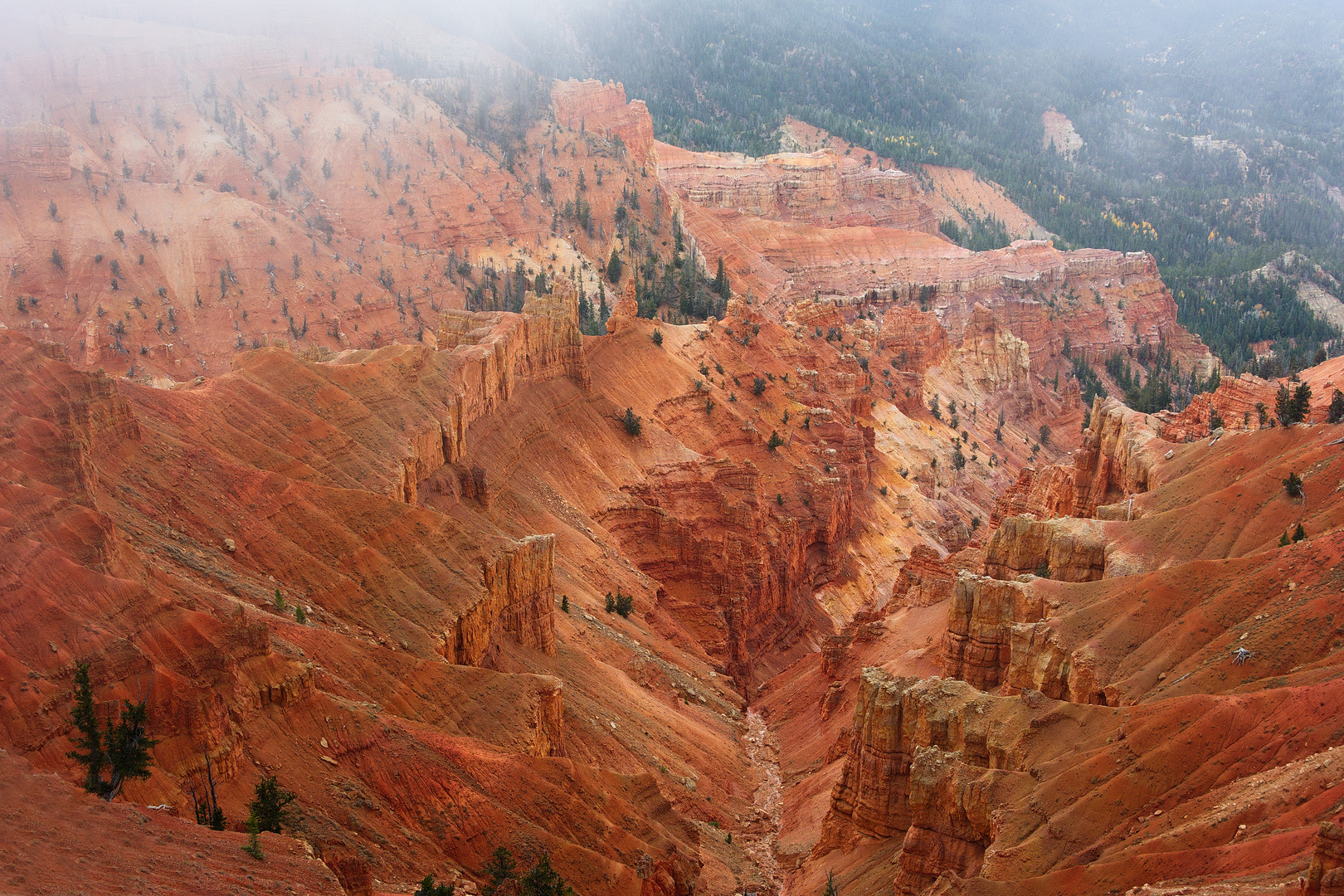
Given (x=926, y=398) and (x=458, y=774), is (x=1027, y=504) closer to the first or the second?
(x=458, y=774)

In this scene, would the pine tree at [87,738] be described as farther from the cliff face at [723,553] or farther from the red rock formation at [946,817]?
the cliff face at [723,553]

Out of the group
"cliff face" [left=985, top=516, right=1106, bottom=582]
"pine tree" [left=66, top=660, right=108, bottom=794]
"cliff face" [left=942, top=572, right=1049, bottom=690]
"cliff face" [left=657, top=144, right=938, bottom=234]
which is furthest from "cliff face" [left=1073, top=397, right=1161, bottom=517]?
"cliff face" [left=657, top=144, right=938, bottom=234]

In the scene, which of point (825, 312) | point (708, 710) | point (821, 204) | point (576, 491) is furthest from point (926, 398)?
point (708, 710)

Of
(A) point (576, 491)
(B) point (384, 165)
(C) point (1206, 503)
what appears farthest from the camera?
(B) point (384, 165)

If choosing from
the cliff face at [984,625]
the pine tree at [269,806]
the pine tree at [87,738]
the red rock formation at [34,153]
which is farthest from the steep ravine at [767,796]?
the red rock formation at [34,153]

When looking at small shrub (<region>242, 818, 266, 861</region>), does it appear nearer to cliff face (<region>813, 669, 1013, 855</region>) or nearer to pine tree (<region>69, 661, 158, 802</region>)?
pine tree (<region>69, 661, 158, 802</region>)

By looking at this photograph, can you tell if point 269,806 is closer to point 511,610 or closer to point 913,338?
point 511,610

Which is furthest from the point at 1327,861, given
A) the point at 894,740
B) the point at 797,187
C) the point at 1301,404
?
the point at 797,187
